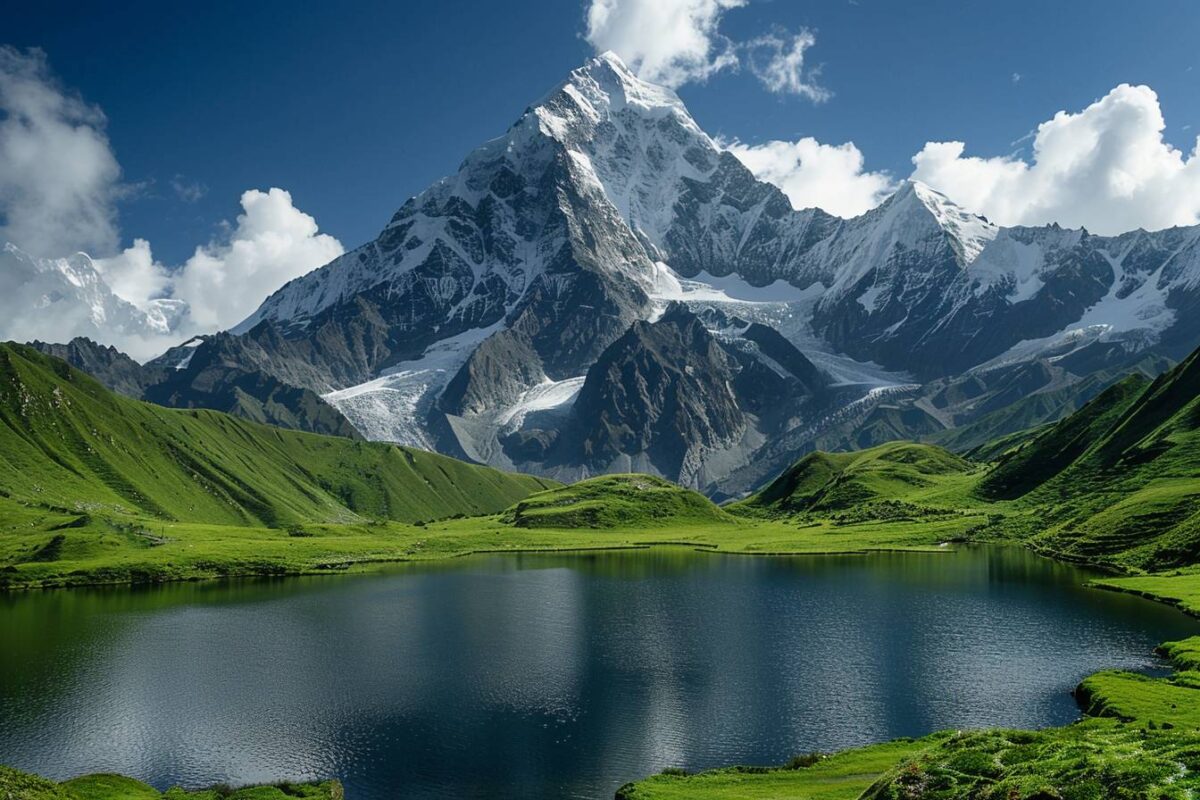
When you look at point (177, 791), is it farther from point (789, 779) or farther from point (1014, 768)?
point (1014, 768)

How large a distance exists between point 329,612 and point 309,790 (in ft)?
262

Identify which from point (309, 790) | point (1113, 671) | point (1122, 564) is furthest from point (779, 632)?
point (1122, 564)

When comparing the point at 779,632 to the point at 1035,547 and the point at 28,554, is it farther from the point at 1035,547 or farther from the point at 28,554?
the point at 28,554

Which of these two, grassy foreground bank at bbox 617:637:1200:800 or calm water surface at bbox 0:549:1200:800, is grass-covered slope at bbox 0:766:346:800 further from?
grassy foreground bank at bbox 617:637:1200:800

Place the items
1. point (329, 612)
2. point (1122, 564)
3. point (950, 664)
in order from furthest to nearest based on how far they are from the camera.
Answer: point (1122, 564) → point (329, 612) → point (950, 664)

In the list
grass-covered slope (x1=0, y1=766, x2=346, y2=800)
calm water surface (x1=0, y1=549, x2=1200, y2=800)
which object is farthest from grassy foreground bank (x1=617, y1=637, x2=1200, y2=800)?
grass-covered slope (x1=0, y1=766, x2=346, y2=800)

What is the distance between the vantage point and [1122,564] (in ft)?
514

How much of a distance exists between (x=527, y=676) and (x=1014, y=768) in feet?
206

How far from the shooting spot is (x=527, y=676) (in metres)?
93.2

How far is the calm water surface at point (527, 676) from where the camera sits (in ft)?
226

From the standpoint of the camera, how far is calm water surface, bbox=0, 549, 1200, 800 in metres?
68.8

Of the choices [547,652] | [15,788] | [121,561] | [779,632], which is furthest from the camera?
[121,561]

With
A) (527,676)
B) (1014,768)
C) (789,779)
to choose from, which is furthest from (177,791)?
(1014,768)

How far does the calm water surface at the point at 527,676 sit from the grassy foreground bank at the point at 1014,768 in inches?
205
